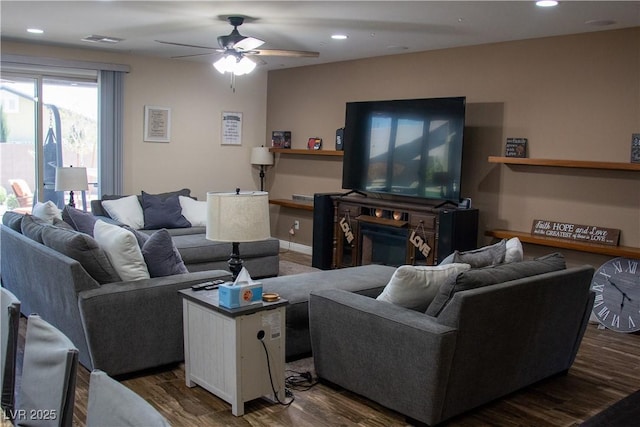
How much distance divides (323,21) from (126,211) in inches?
116

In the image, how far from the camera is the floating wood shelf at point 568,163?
4.75 m

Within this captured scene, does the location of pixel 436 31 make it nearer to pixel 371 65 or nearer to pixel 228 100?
pixel 371 65

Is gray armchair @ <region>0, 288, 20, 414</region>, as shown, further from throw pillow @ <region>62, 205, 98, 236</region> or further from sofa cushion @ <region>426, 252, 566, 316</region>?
throw pillow @ <region>62, 205, 98, 236</region>

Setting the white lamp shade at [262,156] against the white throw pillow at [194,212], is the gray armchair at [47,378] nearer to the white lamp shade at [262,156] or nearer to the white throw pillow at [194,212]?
the white throw pillow at [194,212]

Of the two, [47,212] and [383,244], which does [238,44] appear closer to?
[47,212]

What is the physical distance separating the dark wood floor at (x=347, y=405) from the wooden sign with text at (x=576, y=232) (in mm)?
1340

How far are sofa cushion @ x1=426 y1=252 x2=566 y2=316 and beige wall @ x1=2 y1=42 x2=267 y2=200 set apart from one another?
524cm

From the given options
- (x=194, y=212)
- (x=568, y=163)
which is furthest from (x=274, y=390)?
(x=194, y=212)

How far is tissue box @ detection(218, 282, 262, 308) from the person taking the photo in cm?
313

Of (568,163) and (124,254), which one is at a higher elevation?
(568,163)

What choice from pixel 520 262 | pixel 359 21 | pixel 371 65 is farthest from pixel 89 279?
pixel 371 65

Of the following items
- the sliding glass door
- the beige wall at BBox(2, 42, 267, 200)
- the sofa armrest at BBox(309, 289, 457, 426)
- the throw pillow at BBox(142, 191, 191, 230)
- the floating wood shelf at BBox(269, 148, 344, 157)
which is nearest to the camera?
the sofa armrest at BBox(309, 289, 457, 426)

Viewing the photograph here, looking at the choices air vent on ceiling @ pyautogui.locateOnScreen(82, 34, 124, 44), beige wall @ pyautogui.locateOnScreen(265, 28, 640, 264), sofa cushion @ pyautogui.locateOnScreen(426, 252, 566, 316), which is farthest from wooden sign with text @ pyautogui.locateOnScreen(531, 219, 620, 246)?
air vent on ceiling @ pyautogui.locateOnScreen(82, 34, 124, 44)

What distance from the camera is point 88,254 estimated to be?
11.7ft
